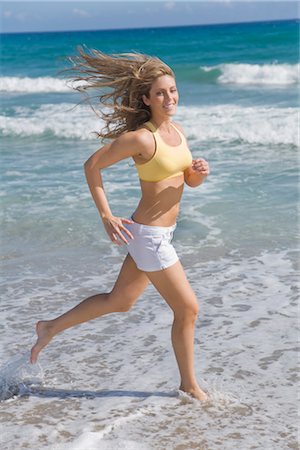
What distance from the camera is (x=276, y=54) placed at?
37500mm

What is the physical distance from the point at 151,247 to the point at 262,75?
24.2 m

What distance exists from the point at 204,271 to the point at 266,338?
4.98 ft

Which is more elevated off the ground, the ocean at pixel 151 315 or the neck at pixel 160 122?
the neck at pixel 160 122

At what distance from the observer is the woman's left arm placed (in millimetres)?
4230

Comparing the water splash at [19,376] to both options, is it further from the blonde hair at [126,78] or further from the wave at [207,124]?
the wave at [207,124]

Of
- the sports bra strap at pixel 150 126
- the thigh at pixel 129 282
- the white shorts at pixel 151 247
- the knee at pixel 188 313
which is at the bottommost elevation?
the knee at pixel 188 313

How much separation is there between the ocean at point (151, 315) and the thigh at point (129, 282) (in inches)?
23.5

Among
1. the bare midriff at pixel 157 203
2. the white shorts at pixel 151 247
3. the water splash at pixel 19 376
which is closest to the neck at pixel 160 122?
the bare midriff at pixel 157 203

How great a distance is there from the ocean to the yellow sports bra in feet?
1.32

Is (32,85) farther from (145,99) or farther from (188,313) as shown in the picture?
(188,313)

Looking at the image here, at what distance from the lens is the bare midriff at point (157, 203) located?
416 cm

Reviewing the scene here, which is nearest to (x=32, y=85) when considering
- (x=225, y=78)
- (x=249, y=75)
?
(x=225, y=78)

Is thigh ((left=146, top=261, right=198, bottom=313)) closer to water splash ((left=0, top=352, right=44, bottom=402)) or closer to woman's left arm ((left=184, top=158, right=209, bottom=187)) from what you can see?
woman's left arm ((left=184, top=158, right=209, bottom=187))

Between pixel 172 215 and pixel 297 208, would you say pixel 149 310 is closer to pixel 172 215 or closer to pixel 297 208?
pixel 172 215
